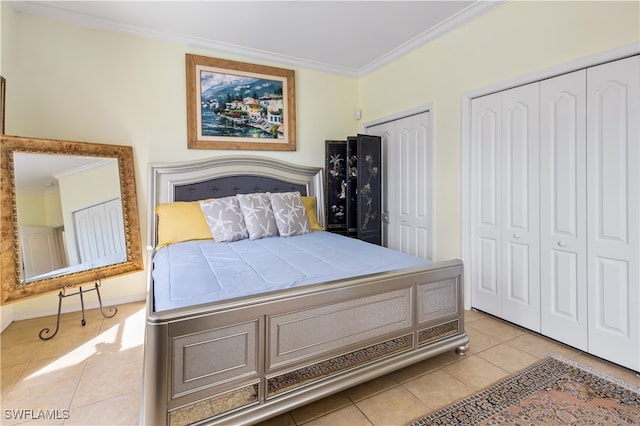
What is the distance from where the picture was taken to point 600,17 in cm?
199

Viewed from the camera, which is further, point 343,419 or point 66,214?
point 66,214

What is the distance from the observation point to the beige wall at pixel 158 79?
2395 mm

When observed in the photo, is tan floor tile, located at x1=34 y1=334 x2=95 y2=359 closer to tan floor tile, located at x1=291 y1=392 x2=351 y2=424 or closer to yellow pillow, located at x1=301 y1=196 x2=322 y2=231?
tan floor tile, located at x1=291 y1=392 x2=351 y2=424

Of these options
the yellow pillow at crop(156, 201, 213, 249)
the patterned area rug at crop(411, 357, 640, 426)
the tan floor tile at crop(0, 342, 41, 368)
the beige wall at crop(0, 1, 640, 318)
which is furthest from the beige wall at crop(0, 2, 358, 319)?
the patterned area rug at crop(411, 357, 640, 426)

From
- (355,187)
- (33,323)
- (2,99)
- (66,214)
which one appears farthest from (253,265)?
(2,99)

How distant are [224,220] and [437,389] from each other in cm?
213

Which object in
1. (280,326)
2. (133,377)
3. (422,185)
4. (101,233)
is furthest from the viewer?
(422,185)

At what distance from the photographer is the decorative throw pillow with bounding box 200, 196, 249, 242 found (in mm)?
2828

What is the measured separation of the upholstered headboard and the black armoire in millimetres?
179

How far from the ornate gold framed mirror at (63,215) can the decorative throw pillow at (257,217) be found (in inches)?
43.6

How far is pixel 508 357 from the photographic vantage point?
2.10 meters

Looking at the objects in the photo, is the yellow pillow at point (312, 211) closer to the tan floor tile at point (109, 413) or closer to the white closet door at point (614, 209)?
the tan floor tile at point (109, 413)

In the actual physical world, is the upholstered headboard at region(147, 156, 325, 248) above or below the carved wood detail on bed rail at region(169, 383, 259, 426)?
above

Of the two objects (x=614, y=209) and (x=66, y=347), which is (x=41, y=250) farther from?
(x=614, y=209)
